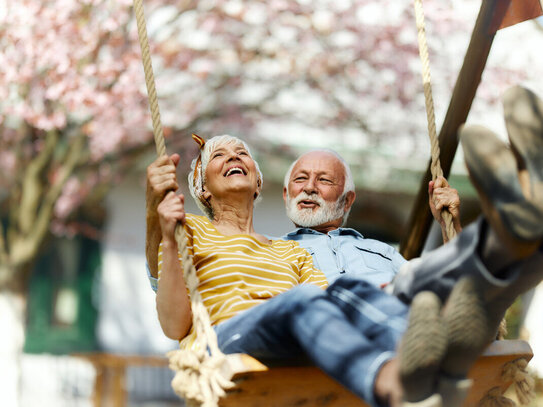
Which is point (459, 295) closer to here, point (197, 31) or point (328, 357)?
point (328, 357)

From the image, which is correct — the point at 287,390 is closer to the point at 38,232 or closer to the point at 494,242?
the point at 494,242

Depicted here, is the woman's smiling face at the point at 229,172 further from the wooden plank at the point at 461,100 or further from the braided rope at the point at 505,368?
the wooden plank at the point at 461,100

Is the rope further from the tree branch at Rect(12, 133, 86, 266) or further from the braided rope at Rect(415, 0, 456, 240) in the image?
the tree branch at Rect(12, 133, 86, 266)

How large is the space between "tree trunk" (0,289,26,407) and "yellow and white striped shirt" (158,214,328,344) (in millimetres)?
3028

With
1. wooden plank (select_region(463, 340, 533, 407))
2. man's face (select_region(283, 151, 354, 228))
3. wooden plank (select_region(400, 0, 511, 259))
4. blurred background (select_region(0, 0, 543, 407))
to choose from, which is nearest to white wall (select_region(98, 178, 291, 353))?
blurred background (select_region(0, 0, 543, 407))

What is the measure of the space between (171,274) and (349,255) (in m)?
0.69

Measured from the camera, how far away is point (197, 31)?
5.27m

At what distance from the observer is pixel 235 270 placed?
1611 millimetres

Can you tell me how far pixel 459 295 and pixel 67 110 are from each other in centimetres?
383

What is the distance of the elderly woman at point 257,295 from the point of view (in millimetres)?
1151

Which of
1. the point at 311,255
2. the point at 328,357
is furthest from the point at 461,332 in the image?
the point at 311,255

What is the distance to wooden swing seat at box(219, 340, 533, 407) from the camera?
129 cm

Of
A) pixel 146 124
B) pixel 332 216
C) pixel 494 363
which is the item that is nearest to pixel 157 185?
pixel 494 363

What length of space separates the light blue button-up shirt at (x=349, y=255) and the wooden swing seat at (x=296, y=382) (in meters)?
0.46
